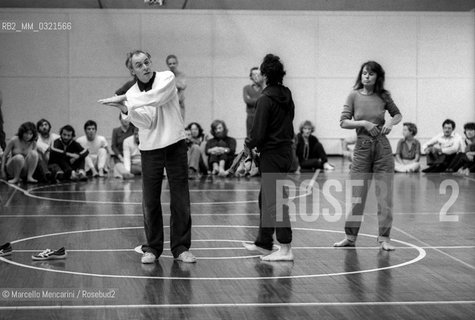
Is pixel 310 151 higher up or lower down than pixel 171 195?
higher up

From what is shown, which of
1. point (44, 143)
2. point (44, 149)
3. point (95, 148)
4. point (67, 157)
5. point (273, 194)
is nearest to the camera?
point (273, 194)

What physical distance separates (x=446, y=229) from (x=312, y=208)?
2.20 metres

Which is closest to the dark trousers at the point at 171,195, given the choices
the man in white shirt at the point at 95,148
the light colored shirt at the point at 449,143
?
the man in white shirt at the point at 95,148

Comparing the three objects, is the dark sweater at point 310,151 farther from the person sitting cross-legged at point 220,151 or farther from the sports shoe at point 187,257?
the sports shoe at point 187,257

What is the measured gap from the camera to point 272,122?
6980mm

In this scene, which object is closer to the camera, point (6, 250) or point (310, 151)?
point (6, 250)

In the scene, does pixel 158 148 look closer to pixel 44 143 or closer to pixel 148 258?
pixel 148 258

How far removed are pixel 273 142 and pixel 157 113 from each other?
1.00m

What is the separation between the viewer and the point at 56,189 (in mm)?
13320

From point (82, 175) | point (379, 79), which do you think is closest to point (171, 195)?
point (379, 79)

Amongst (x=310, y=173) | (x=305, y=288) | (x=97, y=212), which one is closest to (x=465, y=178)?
(x=310, y=173)

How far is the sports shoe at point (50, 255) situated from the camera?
7.01 m

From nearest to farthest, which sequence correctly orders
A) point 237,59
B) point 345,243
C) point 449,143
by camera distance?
1. point 345,243
2. point 449,143
3. point 237,59

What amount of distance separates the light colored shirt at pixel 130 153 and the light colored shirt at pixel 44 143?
4.47 feet
